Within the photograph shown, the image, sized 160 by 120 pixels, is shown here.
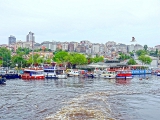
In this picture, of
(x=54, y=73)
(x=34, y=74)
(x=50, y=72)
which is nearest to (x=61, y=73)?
(x=54, y=73)

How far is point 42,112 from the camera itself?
808 inches

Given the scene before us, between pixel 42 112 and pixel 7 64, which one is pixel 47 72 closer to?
pixel 7 64

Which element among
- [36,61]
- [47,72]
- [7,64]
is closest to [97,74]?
[47,72]

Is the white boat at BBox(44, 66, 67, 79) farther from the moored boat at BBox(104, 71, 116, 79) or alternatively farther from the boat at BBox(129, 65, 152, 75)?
the boat at BBox(129, 65, 152, 75)

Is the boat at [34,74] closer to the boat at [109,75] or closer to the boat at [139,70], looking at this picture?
the boat at [109,75]

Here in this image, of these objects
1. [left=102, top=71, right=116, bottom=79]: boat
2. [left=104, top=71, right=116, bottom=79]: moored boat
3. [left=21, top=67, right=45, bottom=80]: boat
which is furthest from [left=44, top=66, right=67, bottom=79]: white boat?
[left=104, top=71, right=116, bottom=79]: moored boat

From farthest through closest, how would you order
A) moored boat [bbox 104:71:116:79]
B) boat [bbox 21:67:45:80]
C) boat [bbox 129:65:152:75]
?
boat [bbox 129:65:152:75] < moored boat [bbox 104:71:116:79] < boat [bbox 21:67:45:80]

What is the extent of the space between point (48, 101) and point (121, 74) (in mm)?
33226

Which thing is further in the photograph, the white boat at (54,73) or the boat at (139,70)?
the boat at (139,70)

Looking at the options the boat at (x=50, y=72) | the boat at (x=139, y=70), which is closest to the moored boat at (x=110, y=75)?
the boat at (x=50, y=72)

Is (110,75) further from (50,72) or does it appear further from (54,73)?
(50,72)

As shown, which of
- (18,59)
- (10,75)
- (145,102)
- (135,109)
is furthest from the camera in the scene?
(18,59)

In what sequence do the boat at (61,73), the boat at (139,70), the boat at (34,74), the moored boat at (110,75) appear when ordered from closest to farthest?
the boat at (34,74) < the boat at (61,73) < the moored boat at (110,75) < the boat at (139,70)

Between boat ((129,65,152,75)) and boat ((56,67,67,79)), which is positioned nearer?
boat ((56,67,67,79))
